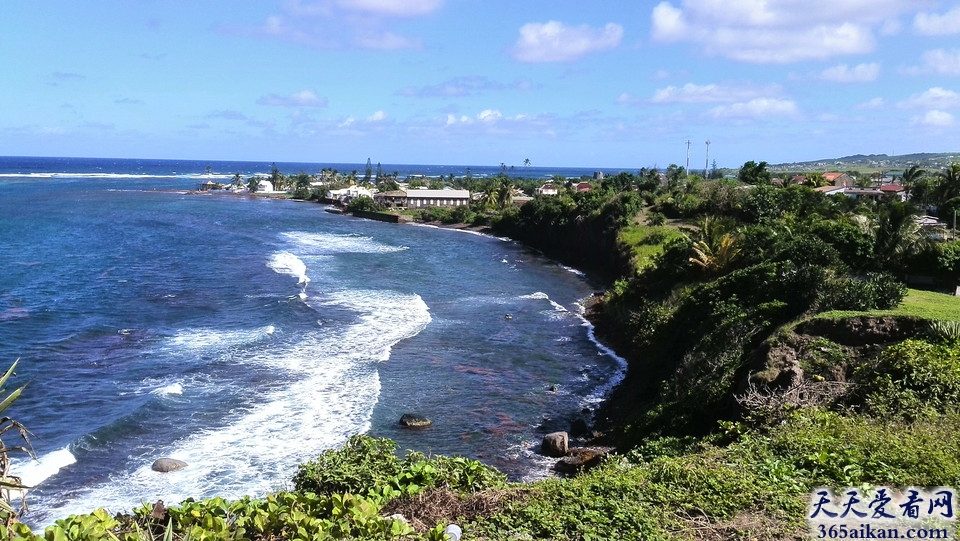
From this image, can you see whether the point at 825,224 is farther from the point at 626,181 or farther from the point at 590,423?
the point at 626,181

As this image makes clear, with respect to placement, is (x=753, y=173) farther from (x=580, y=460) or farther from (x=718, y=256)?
(x=580, y=460)

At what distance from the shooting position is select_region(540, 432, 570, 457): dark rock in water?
19.2 metres

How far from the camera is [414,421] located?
2123 centimetres

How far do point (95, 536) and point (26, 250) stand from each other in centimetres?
5728

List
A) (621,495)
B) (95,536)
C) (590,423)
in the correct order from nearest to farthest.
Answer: (95,536)
(621,495)
(590,423)

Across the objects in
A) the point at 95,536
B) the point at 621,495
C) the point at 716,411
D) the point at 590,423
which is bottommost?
the point at 590,423

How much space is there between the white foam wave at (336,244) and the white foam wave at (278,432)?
30077 mm

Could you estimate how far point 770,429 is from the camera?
462 inches

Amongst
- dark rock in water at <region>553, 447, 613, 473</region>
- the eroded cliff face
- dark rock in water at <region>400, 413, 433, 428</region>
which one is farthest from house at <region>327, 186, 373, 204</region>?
the eroded cliff face

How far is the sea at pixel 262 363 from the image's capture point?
18.5 meters

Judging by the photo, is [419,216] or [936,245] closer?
[936,245]

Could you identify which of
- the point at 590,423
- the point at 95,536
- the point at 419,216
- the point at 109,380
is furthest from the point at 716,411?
the point at 419,216

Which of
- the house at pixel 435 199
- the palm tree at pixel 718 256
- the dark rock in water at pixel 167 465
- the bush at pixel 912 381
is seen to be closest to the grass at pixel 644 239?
the palm tree at pixel 718 256

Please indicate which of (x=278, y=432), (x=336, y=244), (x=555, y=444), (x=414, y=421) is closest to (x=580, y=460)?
(x=555, y=444)
